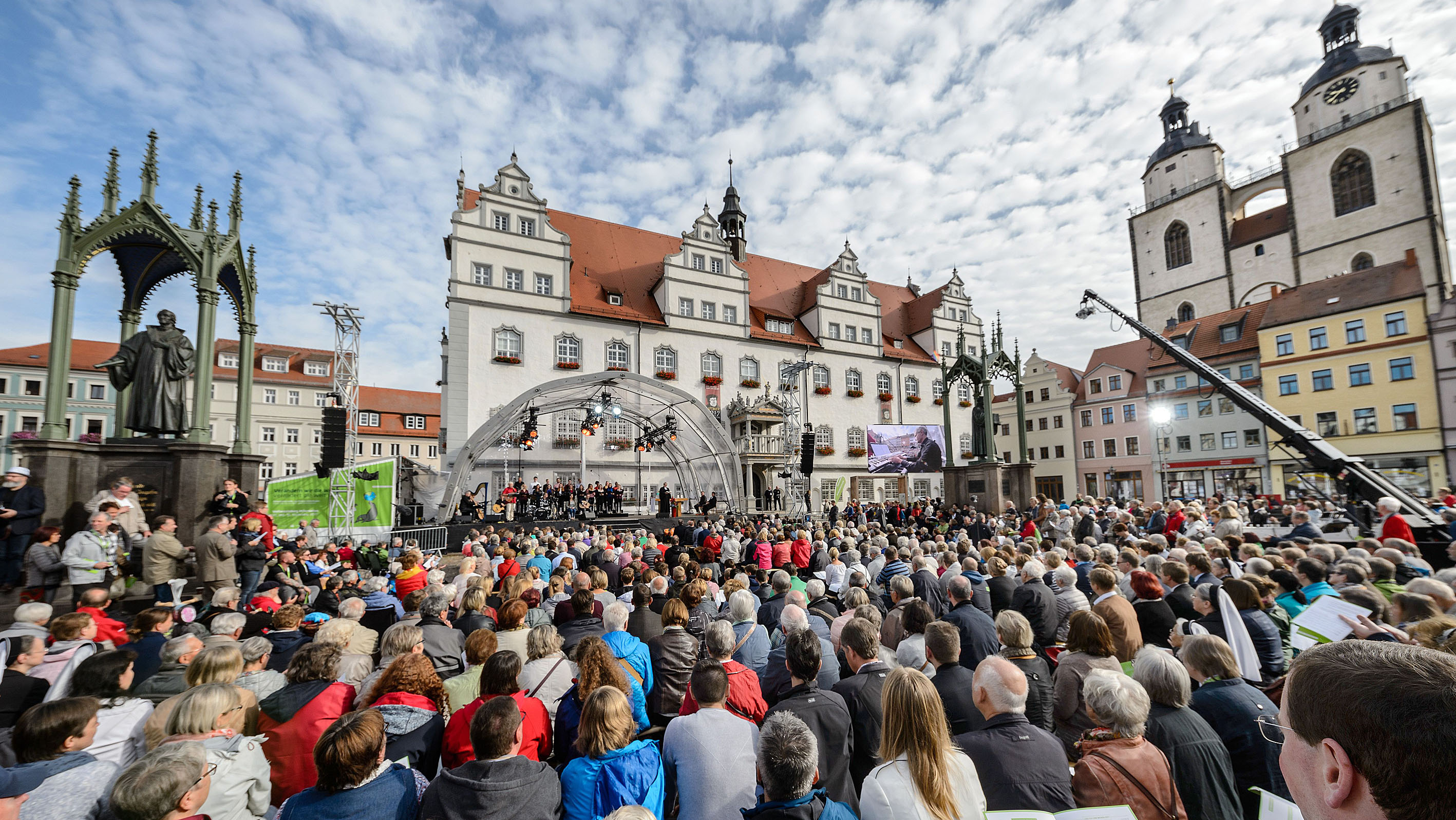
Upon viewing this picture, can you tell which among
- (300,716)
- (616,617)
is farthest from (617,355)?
(300,716)

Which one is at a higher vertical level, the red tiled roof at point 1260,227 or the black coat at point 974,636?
the red tiled roof at point 1260,227

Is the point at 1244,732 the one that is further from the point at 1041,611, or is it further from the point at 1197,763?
the point at 1041,611

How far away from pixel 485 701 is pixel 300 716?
111cm

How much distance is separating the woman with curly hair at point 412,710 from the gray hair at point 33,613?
3.16m

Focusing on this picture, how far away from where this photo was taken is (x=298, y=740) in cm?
342

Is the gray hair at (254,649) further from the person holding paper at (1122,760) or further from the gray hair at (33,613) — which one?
the person holding paper at (1122,760)

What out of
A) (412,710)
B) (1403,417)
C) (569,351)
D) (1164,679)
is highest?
(569,351)

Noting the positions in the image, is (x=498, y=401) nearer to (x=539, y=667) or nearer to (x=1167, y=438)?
(x=539, y=667)

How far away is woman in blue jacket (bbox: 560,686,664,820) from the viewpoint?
2930 mm

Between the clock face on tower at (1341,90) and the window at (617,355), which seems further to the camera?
the clock face on tower at (1341,90)

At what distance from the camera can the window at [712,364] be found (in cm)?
3338

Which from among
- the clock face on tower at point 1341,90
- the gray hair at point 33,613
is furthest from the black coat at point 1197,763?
the clock face on tower at point 1341,90

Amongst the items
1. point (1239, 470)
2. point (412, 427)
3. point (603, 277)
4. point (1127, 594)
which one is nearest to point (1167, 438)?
point (1239, 470)

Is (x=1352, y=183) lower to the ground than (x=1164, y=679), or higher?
higher
